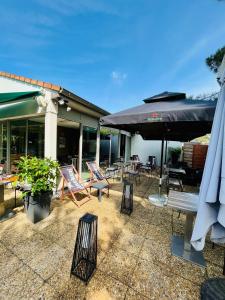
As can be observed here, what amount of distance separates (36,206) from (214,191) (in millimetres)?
3237

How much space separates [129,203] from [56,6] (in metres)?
6.63

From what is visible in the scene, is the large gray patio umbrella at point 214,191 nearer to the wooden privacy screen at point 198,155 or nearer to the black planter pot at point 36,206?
the black planter pot at point 36,206

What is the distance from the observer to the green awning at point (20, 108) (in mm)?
4727

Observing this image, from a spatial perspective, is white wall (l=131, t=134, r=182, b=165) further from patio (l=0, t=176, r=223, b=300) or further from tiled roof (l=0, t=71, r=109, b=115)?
patio (l=0, t=176, r=223, b=300)

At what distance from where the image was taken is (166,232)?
3092mm

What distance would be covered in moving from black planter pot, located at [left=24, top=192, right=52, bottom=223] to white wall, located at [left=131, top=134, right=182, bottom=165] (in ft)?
33.9

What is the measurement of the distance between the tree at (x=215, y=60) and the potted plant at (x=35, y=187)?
27.8ft

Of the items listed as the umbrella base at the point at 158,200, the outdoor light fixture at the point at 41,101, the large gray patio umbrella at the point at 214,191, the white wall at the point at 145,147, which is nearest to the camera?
the large gray patio umbrella at the point at 214,191

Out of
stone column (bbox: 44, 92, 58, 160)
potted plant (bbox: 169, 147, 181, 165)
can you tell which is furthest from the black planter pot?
potted plant (bbox: 169, 147, 181, 165)

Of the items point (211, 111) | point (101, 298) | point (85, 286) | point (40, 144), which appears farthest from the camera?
point (40, 144)

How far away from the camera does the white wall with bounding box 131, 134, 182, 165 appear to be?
12430 mm

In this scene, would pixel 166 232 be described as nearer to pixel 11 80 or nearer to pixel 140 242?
pixel 140 242

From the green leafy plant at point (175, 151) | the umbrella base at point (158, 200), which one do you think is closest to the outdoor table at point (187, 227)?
the umbrella base at point (158, 200)

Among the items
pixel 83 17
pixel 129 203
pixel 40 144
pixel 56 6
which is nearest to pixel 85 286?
pixel 129 203
